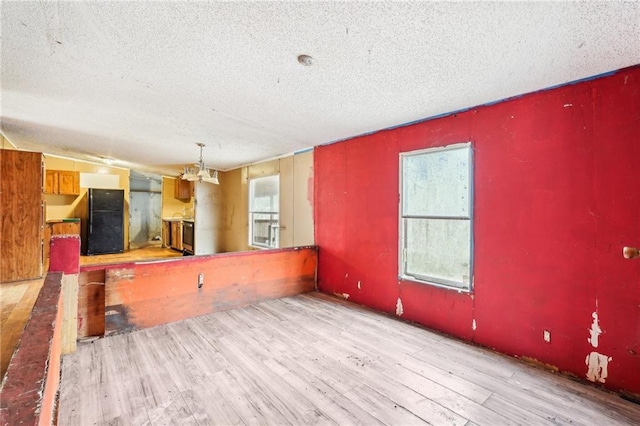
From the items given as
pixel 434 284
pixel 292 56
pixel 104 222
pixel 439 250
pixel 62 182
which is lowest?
pixel 434 284

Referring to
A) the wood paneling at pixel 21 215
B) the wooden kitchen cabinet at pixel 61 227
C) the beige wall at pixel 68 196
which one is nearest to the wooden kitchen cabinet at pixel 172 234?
the beige wall at pixel 68 196

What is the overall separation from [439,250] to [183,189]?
817cm

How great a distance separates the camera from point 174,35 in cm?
168

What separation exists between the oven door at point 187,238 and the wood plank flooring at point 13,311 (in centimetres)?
282

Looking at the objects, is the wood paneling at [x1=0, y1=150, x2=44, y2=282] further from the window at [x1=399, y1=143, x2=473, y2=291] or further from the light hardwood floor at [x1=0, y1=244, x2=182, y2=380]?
the window at [x1=399, y1=143, x2=473, y2=291]

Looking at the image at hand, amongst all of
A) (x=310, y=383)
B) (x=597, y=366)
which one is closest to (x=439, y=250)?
(x=597, y=366)

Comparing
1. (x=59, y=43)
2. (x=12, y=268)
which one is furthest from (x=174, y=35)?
(x=12, y=268)

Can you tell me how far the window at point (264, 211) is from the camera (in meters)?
5.55

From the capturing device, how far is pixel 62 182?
23.0 ft

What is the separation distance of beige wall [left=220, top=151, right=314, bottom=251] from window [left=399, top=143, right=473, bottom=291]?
1.72 metres

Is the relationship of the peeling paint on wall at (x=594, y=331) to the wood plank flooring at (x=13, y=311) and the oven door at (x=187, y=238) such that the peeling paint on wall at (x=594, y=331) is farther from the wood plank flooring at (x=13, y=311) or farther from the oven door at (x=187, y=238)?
the oven door at (x=187, y=238)

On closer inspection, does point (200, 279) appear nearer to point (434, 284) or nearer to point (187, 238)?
point (434, 284)

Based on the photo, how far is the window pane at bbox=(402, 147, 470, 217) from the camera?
296 centimetres

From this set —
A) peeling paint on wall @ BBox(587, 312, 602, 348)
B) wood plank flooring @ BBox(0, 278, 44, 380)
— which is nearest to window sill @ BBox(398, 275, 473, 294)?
peeling paint on wall @ BBox(587, 312, 602, 348)
